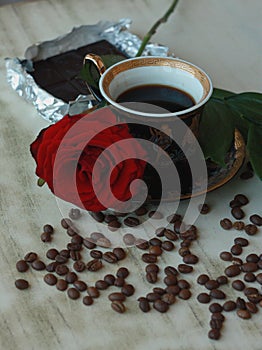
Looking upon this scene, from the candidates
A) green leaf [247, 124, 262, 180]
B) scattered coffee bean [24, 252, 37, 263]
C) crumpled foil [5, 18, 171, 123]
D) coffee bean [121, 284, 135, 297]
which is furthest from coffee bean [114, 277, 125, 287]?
crumpled foil [5, 18, 171, 123]

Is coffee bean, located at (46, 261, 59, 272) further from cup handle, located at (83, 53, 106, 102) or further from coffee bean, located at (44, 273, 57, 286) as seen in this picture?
cup handle, located at (83, 53, 106, 102)

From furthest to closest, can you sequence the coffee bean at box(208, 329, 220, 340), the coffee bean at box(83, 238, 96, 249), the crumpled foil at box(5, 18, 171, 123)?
the crumpled foil at box(5, 18, 171, 123) < the coffee bean at box(83, 238, 96, 249) < the coffee bean at box(208, 329, 220, 340)

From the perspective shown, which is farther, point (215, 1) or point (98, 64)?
point (215, 1)

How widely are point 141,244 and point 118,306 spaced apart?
0.33ft

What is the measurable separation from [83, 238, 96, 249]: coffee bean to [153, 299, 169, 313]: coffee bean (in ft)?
0.38

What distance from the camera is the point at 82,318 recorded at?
2.23ft

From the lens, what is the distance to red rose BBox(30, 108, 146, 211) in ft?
2.31

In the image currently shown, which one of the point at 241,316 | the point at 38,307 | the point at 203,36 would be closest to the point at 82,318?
the point at 38,307

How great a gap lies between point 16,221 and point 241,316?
309 mm

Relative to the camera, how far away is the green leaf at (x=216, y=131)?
0.79 meters

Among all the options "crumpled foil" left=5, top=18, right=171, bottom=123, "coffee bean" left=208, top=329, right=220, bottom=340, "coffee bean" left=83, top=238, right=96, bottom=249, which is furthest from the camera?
"crumpled foil" left=5, top=18, right=171, bottom=123

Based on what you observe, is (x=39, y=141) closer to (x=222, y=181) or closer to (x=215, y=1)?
(x=222, y=181)

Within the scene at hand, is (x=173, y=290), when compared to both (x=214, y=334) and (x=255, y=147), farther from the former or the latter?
(x=255, y=147)

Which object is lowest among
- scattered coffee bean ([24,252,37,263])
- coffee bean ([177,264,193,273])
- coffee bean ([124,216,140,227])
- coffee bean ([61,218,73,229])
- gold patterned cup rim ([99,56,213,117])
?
scattered coffee bean ([24,252,37,263])
